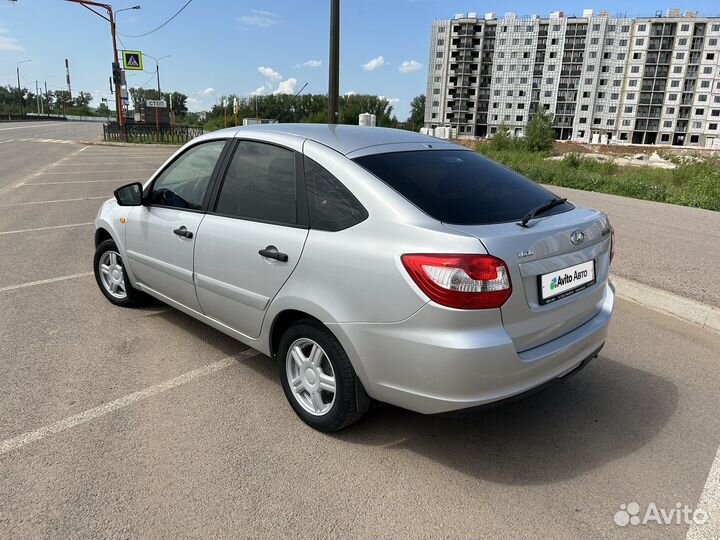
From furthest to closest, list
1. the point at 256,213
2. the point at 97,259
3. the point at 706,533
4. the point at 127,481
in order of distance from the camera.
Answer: the point at 97,259 < the point at 256,213 < the point at 127,481 < the point at 706,533

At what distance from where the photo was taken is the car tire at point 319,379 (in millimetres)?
2732

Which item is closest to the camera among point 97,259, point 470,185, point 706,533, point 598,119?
point 706,533

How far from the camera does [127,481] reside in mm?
2535

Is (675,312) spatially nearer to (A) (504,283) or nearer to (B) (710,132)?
(A) (504,283)

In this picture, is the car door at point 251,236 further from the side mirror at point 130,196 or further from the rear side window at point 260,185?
the side mirror at point 130,196

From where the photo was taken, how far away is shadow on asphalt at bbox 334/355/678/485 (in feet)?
9.02

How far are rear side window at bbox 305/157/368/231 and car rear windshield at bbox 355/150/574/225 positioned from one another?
0.66 feet

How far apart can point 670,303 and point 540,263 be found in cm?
349

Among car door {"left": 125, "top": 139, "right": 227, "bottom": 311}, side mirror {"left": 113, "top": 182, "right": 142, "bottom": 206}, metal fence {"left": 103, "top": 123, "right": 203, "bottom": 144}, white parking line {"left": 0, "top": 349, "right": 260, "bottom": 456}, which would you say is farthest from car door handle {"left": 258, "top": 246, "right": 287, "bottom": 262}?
metal fence {"left": 103, "top": 123, "right": 203, "bottom": 144}

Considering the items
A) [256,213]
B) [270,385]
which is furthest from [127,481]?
[256,213]

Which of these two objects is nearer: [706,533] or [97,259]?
[706,533]

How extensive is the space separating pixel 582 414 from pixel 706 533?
1.01 m

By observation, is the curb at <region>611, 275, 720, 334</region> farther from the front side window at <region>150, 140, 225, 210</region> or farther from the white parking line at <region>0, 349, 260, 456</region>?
the front side window at <region>150, 140, 225, 210</region>
